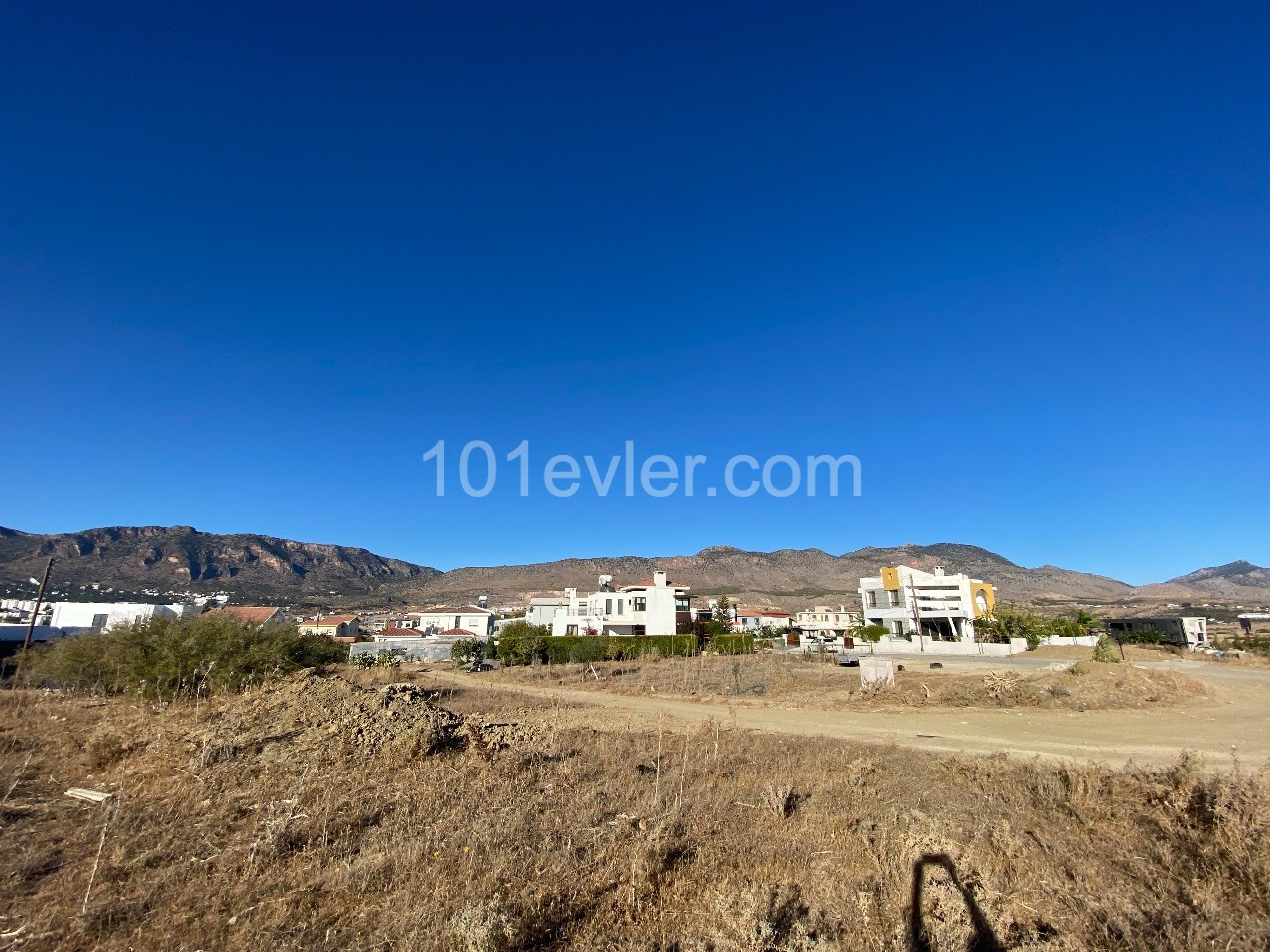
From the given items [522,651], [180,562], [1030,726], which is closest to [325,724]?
[1030,726]

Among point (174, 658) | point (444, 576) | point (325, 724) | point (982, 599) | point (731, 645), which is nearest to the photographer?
point (325, 724)

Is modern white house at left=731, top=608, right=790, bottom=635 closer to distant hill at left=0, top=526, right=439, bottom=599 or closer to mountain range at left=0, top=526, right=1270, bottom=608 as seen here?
mountain range at left=0, top=526, right=1270, bottom=608

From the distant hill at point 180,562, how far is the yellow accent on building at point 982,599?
110549mm

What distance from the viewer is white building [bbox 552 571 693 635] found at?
6200cm

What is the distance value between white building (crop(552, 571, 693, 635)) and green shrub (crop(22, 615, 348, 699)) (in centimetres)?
4502

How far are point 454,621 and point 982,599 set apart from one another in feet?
207

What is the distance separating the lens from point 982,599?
208 ft

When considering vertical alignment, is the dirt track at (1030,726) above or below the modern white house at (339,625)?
below

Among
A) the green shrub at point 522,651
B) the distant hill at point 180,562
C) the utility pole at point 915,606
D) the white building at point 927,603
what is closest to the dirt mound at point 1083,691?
the green shrub at point 522,651

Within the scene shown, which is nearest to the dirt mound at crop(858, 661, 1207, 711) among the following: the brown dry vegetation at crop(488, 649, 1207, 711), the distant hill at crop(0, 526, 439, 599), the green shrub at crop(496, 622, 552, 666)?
the brown dry vegetation at crop(488, 649, 1207, 711)

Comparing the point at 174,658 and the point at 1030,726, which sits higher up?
the point at 174,658

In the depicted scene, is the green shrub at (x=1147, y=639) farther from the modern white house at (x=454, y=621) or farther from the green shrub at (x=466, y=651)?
the modern white house at (x=454, y=621)

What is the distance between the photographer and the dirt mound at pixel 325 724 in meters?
9.38

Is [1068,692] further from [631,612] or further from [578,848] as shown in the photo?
[631,612]
